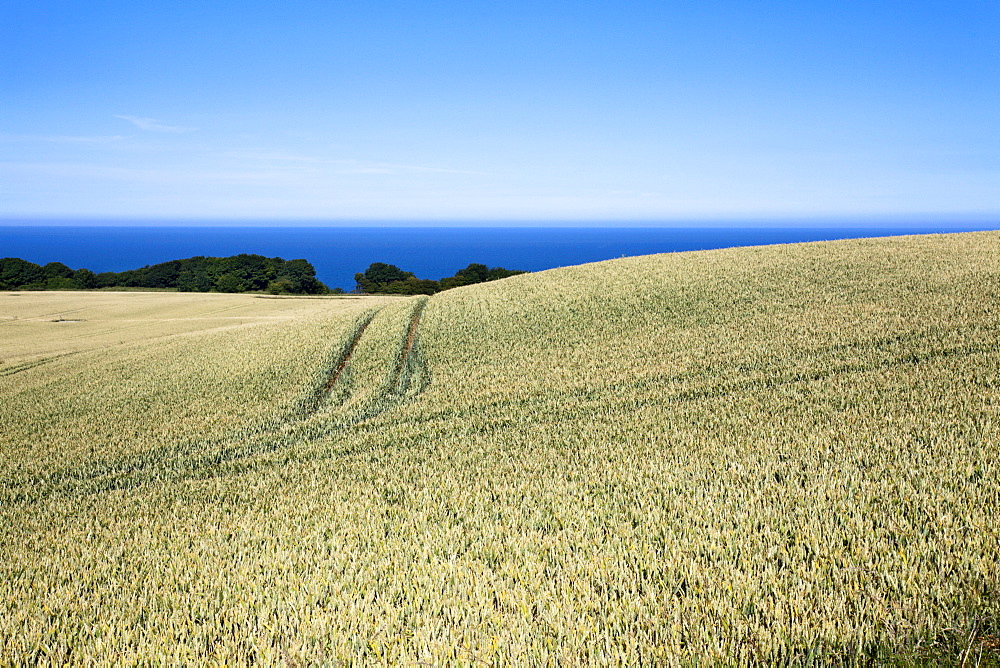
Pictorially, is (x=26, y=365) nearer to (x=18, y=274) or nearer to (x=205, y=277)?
(x=205, y=277)

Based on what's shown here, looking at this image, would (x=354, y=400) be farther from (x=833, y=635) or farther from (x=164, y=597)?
(x=833, y=635)

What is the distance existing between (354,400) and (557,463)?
28.3 feet

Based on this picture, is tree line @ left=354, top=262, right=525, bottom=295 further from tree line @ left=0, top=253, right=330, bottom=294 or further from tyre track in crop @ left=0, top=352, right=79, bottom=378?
tyre track in crop @ left=0, top=352, right=79, bottom=378

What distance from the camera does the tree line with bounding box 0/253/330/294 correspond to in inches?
3258

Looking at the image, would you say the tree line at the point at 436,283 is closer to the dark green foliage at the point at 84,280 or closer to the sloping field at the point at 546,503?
the dark green foliage at the point at 84,280

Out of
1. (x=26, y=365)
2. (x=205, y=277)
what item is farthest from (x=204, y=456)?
(x=205, y=277)

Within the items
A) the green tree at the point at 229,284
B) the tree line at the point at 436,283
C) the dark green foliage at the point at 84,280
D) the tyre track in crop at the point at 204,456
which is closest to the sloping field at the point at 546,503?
the tyre track in crop at the point at 204,456

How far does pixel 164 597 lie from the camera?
597 centimetres

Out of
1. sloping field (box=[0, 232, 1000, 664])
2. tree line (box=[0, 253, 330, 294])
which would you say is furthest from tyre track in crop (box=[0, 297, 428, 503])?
tree line (box=[0, 253, 330, 294])

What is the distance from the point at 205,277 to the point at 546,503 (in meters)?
88.9

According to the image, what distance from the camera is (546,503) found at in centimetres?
760

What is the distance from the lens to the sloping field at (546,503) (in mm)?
4836

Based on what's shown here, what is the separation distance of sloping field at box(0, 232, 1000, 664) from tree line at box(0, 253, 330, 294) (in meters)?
65.8

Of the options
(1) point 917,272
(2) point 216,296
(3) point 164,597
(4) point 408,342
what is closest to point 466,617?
(3) point 164,597
